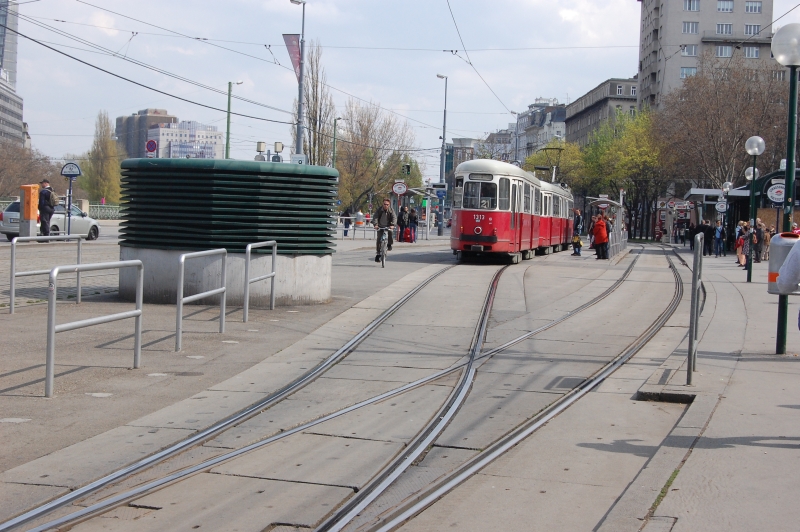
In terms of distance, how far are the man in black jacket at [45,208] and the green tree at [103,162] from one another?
75717mm

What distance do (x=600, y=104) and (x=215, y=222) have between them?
115211mm

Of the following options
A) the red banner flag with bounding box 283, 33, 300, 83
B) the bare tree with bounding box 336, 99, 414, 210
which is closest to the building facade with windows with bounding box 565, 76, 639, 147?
the bare tree with bounding box 336, 99, 414, 210

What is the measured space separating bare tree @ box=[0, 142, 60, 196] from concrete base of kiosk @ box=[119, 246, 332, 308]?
59573mm

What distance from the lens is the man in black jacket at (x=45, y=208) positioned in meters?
27.7

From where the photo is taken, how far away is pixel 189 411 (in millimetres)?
7234

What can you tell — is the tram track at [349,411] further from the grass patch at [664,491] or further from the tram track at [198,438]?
the grass patch at [664,491]

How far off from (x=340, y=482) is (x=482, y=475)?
0.93 meters

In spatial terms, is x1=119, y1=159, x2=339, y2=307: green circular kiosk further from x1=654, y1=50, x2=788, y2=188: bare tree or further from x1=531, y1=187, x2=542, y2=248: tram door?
x1=654, y1=50, x2=788, y2=188: bare tree

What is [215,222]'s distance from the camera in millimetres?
13508

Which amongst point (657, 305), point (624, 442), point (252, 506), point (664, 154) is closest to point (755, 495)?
point (624, 442)

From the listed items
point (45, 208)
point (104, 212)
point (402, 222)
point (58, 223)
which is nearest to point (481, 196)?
point (45, 208)

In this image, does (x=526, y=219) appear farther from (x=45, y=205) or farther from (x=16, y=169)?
(x=16, y=169)

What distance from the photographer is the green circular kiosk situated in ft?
44.3

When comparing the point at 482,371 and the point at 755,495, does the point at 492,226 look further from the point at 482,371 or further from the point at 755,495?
the point at 755,495
